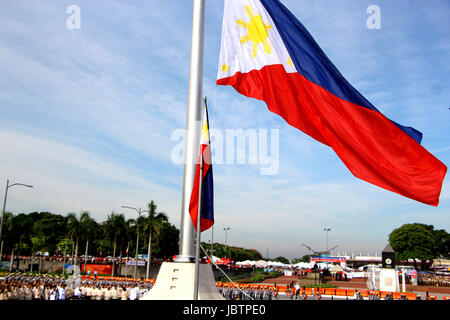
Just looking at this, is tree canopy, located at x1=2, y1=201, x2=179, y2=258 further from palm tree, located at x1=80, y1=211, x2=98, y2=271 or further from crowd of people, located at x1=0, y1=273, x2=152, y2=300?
crowd of people, located at x1=0, y1=273, x2=152, y2=300

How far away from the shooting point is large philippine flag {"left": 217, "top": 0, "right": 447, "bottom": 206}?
6.78 meters

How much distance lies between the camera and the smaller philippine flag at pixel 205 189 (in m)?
8.73

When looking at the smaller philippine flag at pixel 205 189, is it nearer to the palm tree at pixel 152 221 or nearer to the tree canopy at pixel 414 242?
the palm tree at pixel 152 221

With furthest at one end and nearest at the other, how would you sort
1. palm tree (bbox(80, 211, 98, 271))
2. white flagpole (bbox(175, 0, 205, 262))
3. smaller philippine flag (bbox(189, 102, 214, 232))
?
palm tree (bbox(80, 211, 98, 271)), white flagpole (bbox(175, 0, 205, 262)), smaller philippine flag (bbox(189, 102, 214, 232))

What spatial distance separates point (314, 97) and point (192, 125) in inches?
164

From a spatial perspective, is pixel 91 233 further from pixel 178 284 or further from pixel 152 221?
pixel 178 284

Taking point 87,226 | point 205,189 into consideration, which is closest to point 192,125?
point 205,189

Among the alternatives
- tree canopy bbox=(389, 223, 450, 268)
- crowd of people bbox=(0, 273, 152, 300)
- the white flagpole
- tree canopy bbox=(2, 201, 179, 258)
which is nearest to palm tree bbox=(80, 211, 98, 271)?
tree canopy bbox=(2, 201, 179, 258)

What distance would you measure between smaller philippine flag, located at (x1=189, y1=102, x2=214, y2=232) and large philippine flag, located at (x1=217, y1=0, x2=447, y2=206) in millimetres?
1437

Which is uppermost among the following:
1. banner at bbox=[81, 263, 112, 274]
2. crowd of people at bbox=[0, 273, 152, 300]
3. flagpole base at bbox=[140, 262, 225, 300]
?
flagpole base at bbox=[140, 262, 225, 300]

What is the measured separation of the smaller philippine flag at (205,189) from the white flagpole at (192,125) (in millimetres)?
1671

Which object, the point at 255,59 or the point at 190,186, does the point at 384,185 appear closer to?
the point at 255,59
